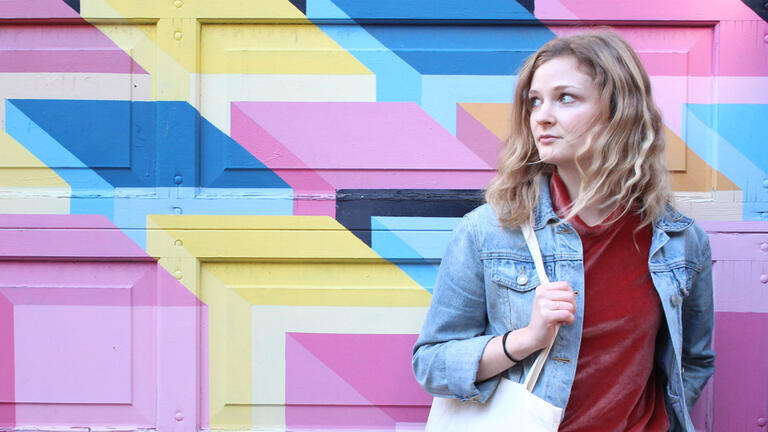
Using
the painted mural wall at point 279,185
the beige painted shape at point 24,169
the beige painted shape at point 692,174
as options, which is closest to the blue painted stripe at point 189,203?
the painted mural wall at point 279,185

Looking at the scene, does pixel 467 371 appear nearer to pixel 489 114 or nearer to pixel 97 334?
pixel 489 114

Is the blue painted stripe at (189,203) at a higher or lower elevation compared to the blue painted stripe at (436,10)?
lower

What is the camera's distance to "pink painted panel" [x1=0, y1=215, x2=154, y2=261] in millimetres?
2088

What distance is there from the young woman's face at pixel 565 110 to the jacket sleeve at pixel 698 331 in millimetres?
482

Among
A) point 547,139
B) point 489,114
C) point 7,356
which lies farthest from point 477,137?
point 7,356

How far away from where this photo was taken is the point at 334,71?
82.0 inches

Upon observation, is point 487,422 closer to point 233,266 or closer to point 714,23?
point 233,266

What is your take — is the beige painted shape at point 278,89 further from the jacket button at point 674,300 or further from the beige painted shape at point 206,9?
the jacket button at point 674,300

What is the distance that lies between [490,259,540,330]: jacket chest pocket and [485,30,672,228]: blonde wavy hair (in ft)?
0.34

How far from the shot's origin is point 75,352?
2137mm

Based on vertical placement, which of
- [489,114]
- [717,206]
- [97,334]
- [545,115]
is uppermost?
[489,114]

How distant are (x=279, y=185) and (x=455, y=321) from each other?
853 mm

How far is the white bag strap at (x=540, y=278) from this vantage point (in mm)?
1435

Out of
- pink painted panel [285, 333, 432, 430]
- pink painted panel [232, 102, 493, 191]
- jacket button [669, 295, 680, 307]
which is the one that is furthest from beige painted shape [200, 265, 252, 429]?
jacket button [669, 295, 680, 307]
